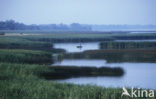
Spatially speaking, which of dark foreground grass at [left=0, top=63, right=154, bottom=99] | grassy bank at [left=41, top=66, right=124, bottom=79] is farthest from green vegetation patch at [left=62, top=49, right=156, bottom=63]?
dark foreground grass at [left=0, top=63, right=154, bottom=99]

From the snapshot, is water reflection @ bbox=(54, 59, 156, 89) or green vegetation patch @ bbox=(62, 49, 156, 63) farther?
green vegetation patch @ bbox=(62, 49, 156, 63)

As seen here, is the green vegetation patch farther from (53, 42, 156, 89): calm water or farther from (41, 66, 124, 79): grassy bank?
(41, 66, 124, 79): grassy bank

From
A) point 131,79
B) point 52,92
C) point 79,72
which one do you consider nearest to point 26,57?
point 79,72

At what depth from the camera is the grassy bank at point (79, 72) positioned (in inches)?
1098

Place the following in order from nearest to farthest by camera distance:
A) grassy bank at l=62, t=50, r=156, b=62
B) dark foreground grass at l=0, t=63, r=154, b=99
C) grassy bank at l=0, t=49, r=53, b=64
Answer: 1. dark foreground grass at l=0, t=63, r=154, b=99
2. grassy bank at l=0, t=49, r=53, b=64
3. grassy bank at l=62, t=50, r=156, b=62

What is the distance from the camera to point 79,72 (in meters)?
29.8

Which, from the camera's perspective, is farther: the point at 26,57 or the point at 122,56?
the point at 122,56

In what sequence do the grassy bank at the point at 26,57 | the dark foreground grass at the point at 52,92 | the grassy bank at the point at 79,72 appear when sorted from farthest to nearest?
the grassy bank at the point at 26,57, the grassy bank at the point at 79,72, the dark foreground grass at the point at 52,92

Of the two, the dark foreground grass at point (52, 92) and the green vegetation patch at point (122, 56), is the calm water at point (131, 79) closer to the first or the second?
the green vegetation patch at point (122, 56)

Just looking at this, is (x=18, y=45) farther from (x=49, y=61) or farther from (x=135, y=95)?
(x=135, y=95)

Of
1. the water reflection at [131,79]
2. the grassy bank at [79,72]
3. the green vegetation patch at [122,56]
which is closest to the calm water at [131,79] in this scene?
the water reflection at [131,79]

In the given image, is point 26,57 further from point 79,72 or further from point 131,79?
point 131,79

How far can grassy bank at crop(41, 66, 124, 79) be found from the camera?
27.9 metres

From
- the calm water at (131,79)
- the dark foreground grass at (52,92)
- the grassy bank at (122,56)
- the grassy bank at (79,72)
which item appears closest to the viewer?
the dark foreground grass at (52,92)
